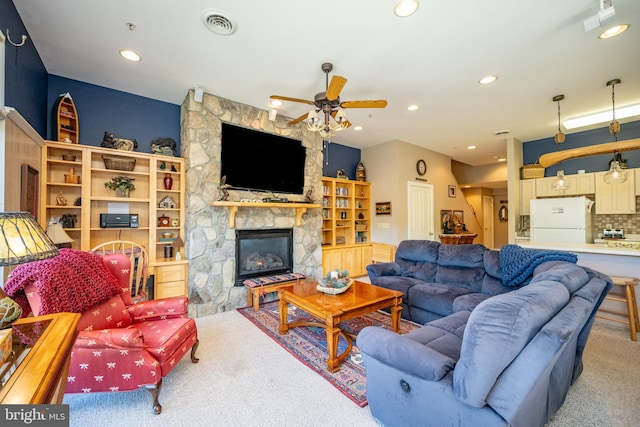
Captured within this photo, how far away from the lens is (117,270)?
235 cm

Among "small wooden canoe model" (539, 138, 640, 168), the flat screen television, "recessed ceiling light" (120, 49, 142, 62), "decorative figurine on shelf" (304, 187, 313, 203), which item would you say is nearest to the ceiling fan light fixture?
"small wooden canoe model" (539, 138, 640, 168)

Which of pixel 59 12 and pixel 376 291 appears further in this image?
pixel 376 291

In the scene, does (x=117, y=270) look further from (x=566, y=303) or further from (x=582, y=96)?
(x=582, y=96)

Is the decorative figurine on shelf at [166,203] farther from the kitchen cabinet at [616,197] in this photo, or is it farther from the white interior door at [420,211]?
the kitchen cabinet at [616,197]

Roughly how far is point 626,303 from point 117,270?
547cm

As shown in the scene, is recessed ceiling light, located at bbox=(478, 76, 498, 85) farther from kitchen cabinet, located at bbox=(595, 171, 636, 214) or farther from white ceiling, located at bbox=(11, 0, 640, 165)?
kitchen cabinet, located at bbox=(595, 171, 636, 214)

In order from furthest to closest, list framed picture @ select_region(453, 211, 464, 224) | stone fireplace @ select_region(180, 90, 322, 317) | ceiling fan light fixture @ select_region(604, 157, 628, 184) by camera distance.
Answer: framed picture @ select_region(453, 211, 464, 224)
stone fireplace @ select_region(180, 90, 322, 317)
ceiling fan light fixture @ select_region(604, 157, 628, 184)

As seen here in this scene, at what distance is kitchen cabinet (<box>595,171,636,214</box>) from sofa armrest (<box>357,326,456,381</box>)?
5555 millimetres

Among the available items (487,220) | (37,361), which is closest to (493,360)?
(37,361)

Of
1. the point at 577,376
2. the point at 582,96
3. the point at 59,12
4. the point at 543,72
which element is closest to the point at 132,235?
the point at 59,12

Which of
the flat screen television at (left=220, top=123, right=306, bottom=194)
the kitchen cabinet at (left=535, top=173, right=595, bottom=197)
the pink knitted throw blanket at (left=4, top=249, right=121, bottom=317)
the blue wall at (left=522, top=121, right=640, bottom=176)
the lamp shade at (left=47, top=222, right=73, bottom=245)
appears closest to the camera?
the pink knitted throw blanket at (left=4, top=249, right=121, bottom=317)

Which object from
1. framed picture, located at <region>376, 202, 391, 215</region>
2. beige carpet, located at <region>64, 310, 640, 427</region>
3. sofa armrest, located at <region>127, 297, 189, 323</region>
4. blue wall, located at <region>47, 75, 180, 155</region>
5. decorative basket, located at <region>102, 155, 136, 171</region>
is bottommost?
beige carpet, located at <region>64, 310, 640, 427</region>

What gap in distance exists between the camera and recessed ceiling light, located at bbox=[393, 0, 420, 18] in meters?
2.06

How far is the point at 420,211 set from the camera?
6109mm
